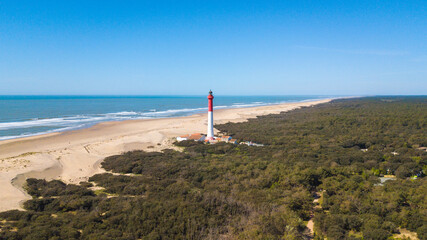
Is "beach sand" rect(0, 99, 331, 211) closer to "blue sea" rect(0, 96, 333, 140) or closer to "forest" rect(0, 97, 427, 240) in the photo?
"forest" rect(0, 97, 427, 240)

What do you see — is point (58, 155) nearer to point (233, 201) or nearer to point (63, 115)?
point (233, 201)

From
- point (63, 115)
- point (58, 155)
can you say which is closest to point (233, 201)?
point (58, 155)

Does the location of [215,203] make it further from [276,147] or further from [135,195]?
[276,147]

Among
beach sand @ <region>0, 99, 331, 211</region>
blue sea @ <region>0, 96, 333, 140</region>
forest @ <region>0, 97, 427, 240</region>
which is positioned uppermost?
blue sea @ <region>0, 96, 333, 140</region>

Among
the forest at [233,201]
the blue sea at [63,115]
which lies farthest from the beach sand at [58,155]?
the blue sea at [63,115]

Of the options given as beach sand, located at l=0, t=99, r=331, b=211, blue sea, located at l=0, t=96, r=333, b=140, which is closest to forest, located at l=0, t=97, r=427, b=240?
beach sand, located at l=0, t=99, r=331, b=211

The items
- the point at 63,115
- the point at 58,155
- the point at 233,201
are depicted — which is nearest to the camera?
the point at 233,201

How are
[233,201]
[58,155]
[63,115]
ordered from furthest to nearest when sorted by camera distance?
[63,115] < [58,155] < [233,201]

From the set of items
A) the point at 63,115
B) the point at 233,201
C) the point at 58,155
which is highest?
the point at 63,115

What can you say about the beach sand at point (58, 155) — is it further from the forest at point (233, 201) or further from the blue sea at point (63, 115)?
the blue sea at point (63, 115)

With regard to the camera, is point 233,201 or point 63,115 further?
point 63,115
